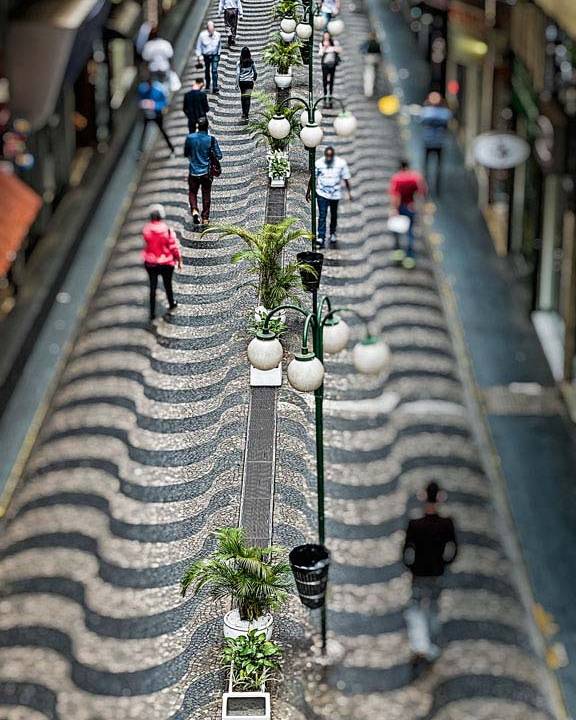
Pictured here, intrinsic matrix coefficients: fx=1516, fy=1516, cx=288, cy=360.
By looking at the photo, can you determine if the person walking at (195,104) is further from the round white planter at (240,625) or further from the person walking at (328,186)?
the round white planter at (240,625)

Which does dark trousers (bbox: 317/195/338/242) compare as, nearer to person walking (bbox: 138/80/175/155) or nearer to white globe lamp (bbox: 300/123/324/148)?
white globe lamp (bbox: 300/123/324/148)

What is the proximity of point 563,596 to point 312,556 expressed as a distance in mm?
9158

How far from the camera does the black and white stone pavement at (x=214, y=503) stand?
24.5 ft

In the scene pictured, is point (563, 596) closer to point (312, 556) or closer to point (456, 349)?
point (456, 349)

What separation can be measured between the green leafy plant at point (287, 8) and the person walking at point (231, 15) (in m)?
0.27

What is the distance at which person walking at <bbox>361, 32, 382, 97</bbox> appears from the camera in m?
10.1

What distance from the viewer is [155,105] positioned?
7.62 meters

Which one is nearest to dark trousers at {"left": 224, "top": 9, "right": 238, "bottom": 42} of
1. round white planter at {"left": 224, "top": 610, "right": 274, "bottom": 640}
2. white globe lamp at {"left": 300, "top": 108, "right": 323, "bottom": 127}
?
white globe lamp at {"left": 300, "top": 108, "right": 323, "bottom": 127}

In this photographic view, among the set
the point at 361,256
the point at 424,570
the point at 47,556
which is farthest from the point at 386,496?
the point at 361,256

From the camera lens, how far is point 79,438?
1069 centimetres

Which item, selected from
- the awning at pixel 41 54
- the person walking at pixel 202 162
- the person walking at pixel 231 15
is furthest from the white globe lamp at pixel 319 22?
the awning at pixel 41 54

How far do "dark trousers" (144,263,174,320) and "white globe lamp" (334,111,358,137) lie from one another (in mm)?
1565

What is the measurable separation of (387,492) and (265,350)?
8384 millimetres

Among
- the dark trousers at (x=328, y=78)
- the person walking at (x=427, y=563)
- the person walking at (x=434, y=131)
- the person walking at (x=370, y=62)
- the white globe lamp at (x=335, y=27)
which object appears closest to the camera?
the white globe lamp at (x=335, y=27)
